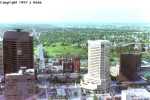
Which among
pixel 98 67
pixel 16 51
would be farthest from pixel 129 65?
pixel 16 51
